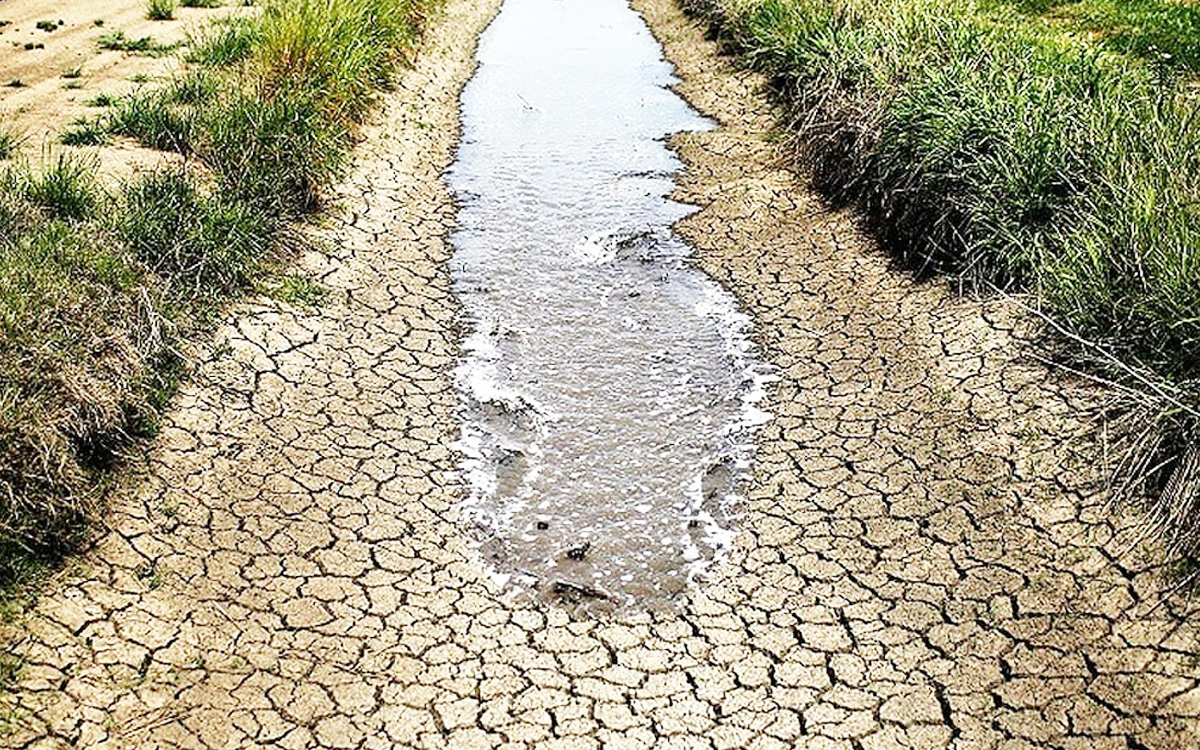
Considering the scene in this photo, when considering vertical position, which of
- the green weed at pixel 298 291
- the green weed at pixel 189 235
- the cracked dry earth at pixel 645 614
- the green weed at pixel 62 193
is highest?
the green weed at pixel 62 193

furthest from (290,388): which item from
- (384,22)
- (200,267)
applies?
(384,22)

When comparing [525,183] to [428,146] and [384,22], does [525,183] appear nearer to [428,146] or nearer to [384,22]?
[428,146]

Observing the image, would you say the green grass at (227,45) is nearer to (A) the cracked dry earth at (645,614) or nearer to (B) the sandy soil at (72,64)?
(B) the sandy soil at (72,64)

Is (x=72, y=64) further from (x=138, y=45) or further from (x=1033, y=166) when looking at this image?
(x=1033, y=166)

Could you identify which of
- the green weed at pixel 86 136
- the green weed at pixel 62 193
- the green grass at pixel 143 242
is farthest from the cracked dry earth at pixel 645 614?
the green weed at pixel 86 136

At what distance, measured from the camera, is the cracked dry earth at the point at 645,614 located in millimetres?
4598

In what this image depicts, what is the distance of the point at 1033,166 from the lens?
7.37 m

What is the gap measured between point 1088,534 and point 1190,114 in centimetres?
305

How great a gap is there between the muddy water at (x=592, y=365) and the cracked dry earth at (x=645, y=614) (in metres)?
0.21

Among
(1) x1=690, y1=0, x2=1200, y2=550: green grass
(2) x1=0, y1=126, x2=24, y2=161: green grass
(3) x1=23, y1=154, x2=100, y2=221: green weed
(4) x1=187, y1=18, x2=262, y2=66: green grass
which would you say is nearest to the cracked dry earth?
(1) x1=690, y1=0, x2=1200, y2=550: green grass

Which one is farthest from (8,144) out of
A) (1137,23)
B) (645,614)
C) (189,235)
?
(1137,23)

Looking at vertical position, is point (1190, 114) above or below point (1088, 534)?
above

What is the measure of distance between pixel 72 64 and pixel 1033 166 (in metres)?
8.00

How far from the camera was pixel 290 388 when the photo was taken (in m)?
6.89
